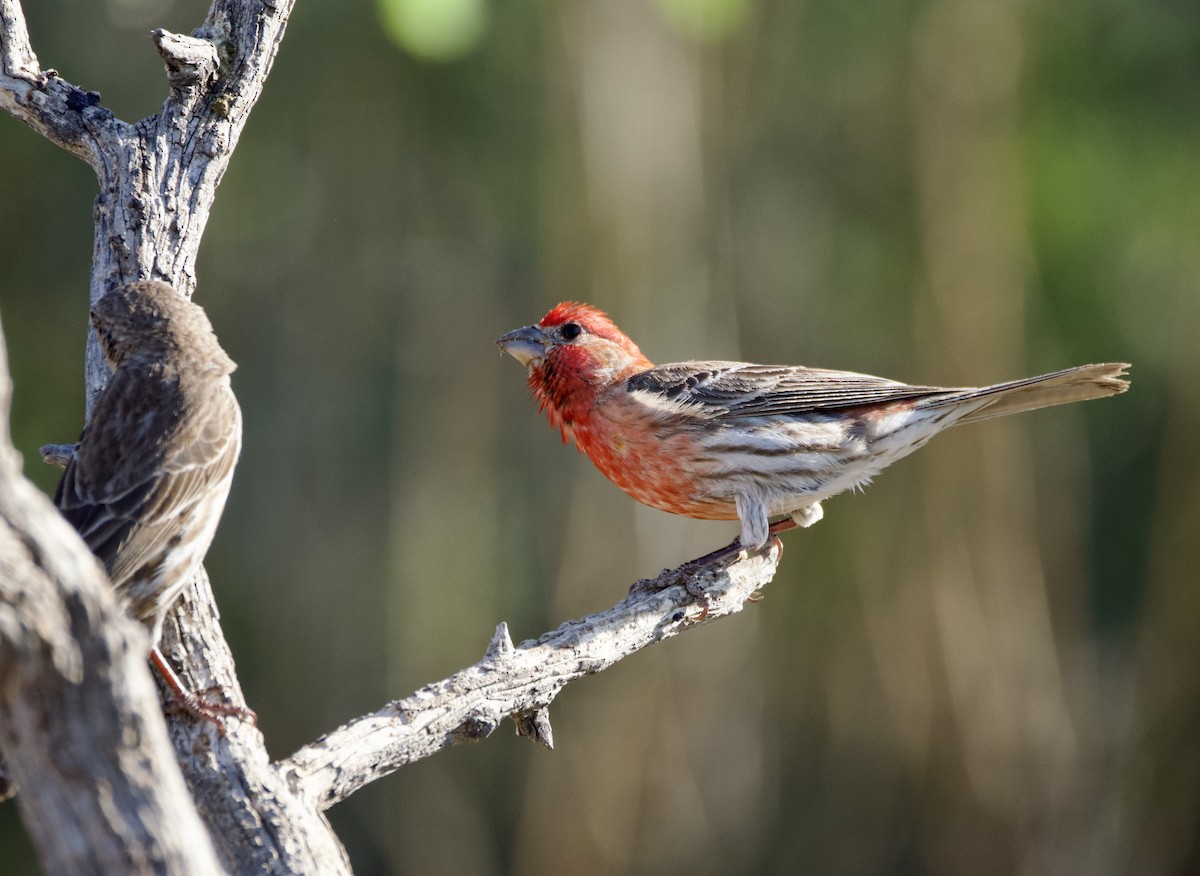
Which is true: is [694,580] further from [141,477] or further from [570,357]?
[141,477]

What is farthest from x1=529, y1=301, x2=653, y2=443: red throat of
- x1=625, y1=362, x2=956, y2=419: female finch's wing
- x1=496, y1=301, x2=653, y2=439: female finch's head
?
x1=625, y1=362, x2=956, y2=419: female finch's wing

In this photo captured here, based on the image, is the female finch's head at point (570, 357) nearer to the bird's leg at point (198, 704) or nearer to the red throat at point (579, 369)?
the red throat at point (579, 369)

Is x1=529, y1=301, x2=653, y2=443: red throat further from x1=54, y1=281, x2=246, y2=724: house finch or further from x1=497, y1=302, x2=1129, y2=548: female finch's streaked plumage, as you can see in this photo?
x1=54, y1=281, x2=246, y2=724: house finch

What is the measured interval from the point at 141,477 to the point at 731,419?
265cm

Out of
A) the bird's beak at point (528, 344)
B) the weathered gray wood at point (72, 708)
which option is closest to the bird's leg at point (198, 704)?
the weathered gray wood at point (72, 708)

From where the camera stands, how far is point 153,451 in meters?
3.46

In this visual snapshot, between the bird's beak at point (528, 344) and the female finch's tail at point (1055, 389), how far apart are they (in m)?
1.80

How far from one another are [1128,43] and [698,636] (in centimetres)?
496

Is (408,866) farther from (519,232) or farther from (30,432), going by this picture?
(519,232)

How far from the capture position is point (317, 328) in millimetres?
8930

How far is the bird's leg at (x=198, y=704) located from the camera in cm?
317

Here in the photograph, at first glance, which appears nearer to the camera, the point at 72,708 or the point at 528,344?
the point at 72,708

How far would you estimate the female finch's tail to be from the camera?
4.74 metres

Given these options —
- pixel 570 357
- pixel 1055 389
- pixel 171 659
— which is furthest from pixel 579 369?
pixel 171 659
